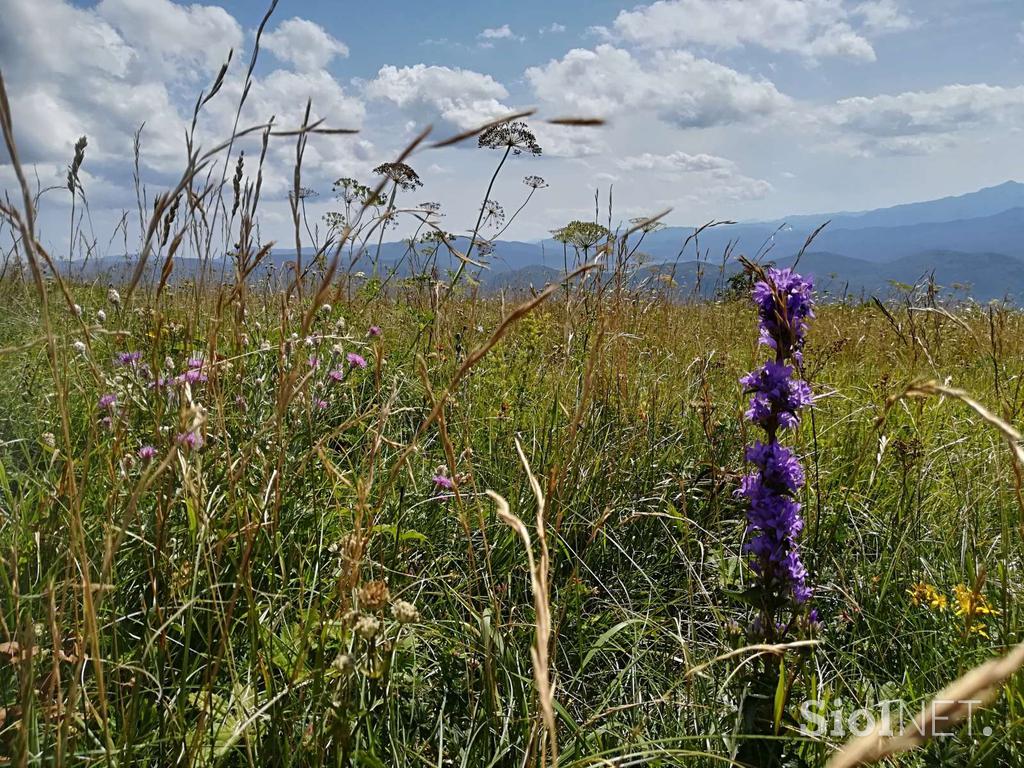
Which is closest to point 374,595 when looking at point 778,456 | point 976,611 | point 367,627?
point 367,627

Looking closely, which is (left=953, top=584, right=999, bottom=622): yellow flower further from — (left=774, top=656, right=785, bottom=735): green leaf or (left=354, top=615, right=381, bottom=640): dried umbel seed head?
(left=354, top=615, right=381, bottom=640): dried umbel seed head

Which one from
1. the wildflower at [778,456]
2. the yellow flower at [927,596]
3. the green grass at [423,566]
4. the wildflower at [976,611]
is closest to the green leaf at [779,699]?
the green grass at [423,566]

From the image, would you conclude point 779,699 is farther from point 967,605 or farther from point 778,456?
point 967,605

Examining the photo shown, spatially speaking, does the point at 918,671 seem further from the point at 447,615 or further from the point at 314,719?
the point at 314,719

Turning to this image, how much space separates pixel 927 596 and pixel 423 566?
4.55ft

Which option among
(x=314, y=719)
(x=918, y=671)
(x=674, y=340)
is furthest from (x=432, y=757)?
(x=674, y=340)

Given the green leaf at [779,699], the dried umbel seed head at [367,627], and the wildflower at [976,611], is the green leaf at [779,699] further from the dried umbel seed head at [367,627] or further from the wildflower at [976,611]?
the dried umbel seed head at [367,627]

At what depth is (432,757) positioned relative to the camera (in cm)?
141

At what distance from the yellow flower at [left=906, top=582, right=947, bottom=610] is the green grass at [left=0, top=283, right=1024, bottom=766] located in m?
0.05

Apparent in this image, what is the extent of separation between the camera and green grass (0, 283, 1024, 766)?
1.15m

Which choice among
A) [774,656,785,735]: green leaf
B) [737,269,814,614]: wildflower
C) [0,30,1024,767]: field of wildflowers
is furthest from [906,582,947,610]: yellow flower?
[774,656,785,735]: green leaf

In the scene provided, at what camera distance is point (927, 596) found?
176 centimetres

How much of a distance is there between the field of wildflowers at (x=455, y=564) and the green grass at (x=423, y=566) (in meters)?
0.01

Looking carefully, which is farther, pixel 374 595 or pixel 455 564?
pixel 455 564
